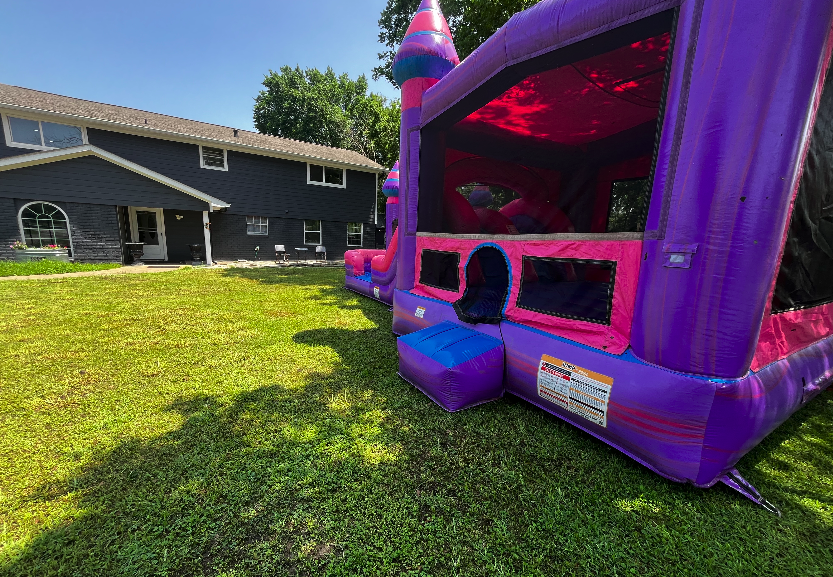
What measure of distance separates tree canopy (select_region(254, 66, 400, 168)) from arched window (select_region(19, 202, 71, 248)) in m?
20.9

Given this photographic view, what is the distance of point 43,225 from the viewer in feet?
36.8

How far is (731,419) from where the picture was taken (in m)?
1.89

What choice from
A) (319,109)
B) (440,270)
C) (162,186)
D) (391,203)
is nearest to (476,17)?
(391,203)

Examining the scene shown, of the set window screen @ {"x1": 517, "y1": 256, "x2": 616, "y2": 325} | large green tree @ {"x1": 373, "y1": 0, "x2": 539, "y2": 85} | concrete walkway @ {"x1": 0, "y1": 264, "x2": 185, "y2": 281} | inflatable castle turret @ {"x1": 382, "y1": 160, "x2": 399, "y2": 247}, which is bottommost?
concrete walkway @ {"x1": 0, "y1": 264, "x2": 185, "y2": 281}

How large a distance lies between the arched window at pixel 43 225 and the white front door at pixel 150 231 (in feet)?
8.95

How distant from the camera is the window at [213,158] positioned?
14383 millimetres

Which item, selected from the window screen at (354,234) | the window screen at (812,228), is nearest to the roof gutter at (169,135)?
the window screen at (354,234)

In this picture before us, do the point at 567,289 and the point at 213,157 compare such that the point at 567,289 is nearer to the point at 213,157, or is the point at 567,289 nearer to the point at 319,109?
the point at 213,157

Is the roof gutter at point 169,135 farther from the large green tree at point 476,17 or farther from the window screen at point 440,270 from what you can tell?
the window screen at point 440,270

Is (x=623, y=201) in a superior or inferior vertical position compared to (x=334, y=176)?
inferior

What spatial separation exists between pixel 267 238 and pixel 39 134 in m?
8.27

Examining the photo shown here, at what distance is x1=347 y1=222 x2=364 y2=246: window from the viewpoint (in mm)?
18469

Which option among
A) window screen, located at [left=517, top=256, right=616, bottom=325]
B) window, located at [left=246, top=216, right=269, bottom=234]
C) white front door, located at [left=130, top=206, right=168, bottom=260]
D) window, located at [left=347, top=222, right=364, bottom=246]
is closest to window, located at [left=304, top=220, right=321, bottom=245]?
window, located at [left=347, top=222, right=364, bottom=246]

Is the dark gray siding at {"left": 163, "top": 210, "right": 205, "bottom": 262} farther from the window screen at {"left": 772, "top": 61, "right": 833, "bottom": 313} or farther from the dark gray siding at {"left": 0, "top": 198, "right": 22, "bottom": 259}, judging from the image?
the window screen at {"left": 772, "top": 61, "right": 833, "bottom": 313}
